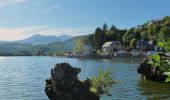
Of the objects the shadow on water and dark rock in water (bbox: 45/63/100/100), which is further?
the shadow on water

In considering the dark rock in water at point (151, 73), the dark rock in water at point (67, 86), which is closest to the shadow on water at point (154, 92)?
the dark rock in water at point (151, 73)

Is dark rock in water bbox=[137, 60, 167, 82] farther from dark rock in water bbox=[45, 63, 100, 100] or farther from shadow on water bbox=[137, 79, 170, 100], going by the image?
dark rock in water bbox=[45, 63, 100, 100]

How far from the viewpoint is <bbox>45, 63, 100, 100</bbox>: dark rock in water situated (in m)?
29.2

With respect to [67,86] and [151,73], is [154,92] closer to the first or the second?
[151,73]

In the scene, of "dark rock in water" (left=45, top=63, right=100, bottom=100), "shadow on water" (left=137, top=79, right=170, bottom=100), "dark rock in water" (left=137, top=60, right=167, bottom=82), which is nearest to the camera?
"dark rock in water" (left=45, top=63, right=100, bottom=100)

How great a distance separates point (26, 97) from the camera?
45.6m

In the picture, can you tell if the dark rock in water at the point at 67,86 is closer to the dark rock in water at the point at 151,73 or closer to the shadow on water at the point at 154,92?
the shadow on water at the point at 154,92

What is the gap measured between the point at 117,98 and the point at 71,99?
1471 centimetres

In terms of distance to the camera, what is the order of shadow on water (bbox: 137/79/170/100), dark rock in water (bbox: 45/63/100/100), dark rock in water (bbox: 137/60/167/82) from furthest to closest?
dark rock in water (bbox: 137/60/167/82) < shadow on water (bbox: 137/79/170/100) < dark rock in water (bbox: 45/63/100/100)

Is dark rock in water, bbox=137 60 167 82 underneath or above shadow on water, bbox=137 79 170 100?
above

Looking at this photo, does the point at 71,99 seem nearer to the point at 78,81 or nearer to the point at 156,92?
the point at 78,81

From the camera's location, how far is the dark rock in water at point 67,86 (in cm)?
2916

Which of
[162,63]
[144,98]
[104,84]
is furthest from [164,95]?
[162,63]

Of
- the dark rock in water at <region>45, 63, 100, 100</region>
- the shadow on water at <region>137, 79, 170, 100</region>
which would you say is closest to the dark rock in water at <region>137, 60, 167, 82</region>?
the shadow on water at <region>137, 79, 170, 100</region>
